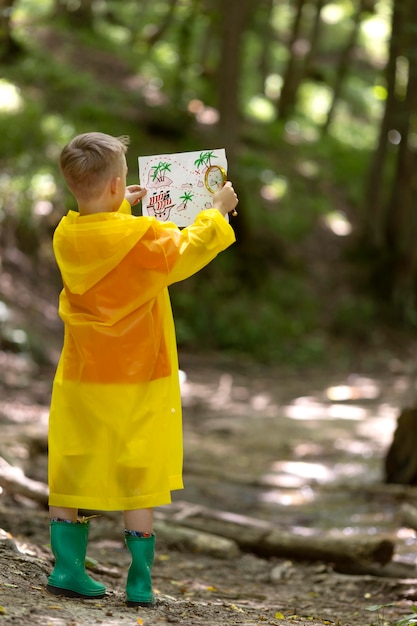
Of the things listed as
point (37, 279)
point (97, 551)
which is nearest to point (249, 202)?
point (37, 279)

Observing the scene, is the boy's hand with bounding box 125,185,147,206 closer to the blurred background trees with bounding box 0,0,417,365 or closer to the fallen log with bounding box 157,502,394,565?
the fallen log with bounding box 157,502,394,565

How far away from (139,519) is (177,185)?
52.8 inches

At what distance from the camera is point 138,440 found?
343 centimetres

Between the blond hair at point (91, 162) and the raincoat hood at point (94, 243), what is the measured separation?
4.4 inches

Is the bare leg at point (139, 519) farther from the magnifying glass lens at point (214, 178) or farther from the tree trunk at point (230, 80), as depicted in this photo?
the tree trunk at point (230, 80)

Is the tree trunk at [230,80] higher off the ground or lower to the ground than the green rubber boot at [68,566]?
higher

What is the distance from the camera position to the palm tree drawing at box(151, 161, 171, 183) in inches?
146

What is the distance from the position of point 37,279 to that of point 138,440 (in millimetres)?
10090

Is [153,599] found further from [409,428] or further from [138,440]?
[409,428]

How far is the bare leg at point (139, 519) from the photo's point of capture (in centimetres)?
346

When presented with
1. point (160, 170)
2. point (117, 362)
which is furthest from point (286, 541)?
point (160, 170)

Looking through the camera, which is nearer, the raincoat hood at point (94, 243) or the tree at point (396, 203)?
the raincoat hood at point (94, 243)

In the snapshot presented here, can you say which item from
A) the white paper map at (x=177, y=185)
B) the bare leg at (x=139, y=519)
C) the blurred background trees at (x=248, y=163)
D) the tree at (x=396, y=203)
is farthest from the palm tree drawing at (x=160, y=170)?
the tree at (x=396, y=203)

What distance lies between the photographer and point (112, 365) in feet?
11.4
